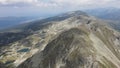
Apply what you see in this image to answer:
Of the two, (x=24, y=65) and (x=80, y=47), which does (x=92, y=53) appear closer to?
(x=80, y=47)

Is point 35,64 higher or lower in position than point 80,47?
lower

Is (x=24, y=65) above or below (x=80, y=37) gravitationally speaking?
below

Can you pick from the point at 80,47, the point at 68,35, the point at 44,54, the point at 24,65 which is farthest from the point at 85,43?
the point at 24,65

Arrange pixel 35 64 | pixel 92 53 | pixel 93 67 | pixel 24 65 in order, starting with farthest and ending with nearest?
1. pixel 24 65
2. pixel 35 64
3. pixel 92 53
4. pixel 93 67

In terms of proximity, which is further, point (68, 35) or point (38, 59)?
point (68, 35)

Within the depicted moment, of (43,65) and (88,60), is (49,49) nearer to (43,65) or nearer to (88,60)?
(43,65)

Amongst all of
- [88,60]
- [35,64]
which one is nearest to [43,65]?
[35,64]

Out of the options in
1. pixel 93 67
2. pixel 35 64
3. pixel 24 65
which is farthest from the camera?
pixel 24 65

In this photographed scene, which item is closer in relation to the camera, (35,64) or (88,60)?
(88,60)

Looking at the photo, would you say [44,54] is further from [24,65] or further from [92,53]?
[92,53]
